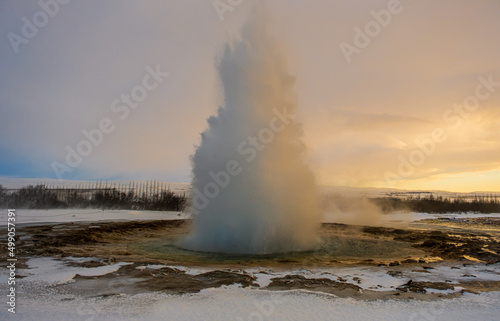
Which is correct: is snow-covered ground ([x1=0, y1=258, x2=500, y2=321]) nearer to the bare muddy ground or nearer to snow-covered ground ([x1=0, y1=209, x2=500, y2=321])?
snow-covered ground ([x1=0, y1=209, x2=500, y2=321])

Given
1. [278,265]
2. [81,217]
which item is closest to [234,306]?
[278,265]

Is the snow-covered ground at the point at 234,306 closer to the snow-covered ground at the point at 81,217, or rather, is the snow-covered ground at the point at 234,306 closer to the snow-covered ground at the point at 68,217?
the snow-covered ground at the point at 81,217

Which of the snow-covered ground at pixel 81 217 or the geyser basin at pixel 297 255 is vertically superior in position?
the geyser basin at pixel 297 255

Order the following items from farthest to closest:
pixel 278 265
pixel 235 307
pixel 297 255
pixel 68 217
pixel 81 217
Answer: pixel 81 217, pixel 68 217, pixel 297 255, pixel 278 265, pixel 235 307

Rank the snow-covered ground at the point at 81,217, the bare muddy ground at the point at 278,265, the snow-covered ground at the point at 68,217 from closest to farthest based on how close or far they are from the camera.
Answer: the bare muddy ground at the point at 278,265
the snow-covered ground at the point at 68,217
the snow-covered ground at the point at 81,217

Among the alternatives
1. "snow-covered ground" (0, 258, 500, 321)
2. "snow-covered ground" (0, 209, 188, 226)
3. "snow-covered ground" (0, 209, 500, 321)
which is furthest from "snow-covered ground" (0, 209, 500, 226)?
"snow-covered ground" (0, 258, 500, 321)

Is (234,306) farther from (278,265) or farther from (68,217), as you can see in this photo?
(68,217)

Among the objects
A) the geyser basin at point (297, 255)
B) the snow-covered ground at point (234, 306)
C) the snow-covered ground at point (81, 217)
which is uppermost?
the snow-covered ground at point (234, 306)

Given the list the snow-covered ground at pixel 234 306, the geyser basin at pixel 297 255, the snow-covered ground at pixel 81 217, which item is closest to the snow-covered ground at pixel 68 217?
the snow-covered ground at pixel 81 217

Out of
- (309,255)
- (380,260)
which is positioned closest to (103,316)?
(309,255)

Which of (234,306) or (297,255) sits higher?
(234,306)

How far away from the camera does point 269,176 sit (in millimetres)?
13305

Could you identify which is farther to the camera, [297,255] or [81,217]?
[81,217]

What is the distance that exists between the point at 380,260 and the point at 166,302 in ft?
25.8
